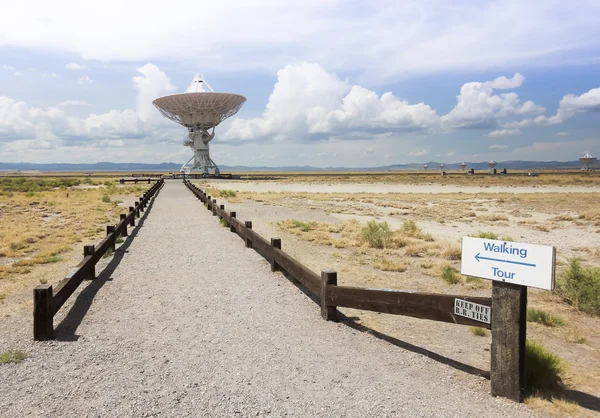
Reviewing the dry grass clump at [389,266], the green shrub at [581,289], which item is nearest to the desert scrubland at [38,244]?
the dry grass clump at [389,266]

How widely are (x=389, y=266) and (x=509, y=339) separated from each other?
19.2 ft

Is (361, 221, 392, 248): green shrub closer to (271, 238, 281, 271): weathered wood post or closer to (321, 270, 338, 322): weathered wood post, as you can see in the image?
(271, 238, 281, 271): weathered wood post

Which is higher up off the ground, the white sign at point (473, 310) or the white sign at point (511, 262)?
the white sign at point (511, 262)

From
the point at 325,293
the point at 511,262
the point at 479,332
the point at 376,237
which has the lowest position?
the point at 479,332

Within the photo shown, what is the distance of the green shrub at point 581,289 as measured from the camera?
6973 mm

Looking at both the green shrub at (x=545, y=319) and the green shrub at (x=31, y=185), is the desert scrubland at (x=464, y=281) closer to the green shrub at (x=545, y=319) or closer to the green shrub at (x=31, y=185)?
the green shrub at (x=545, y=319)

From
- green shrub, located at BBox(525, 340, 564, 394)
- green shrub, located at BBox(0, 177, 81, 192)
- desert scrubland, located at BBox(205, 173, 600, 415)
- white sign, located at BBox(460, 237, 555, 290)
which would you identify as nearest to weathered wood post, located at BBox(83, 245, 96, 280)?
desert scrubland, located at BBox(205, 173, 600, 415)

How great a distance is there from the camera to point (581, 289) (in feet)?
23.9

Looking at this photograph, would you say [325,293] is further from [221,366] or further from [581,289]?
[581,289]

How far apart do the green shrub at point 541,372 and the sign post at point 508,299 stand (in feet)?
1.06

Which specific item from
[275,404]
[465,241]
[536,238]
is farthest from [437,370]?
[536,238]

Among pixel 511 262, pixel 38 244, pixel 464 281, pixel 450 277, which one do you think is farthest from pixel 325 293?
pixel 38 244

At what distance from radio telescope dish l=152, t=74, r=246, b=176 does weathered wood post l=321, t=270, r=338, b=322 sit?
70.2 meters

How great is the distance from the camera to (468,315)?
416cm
